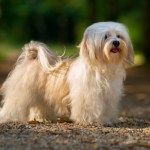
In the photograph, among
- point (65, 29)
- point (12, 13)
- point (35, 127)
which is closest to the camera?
point (35, 127)

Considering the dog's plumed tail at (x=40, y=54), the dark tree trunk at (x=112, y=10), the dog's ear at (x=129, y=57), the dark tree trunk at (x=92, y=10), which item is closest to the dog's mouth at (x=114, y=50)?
the dog's ear at (x=129, y=57)

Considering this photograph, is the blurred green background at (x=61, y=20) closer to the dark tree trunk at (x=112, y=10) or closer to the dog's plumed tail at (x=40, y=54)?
the dark tree trunk at (x=112, y=10)

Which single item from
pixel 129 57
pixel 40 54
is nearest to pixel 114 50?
pixel 129 57

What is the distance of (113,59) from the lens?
8.47 m

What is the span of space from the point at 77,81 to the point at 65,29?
43256 mm

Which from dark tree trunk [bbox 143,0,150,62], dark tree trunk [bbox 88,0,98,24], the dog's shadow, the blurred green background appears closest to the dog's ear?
the dog's shadow

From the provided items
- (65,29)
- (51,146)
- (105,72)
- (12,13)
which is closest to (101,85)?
(105,72)

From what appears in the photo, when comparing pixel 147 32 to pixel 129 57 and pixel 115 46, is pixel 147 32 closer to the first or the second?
pixel 129 57

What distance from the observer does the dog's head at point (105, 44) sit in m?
8.34

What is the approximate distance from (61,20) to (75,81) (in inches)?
1696

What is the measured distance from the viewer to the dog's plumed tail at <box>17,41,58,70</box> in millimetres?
8906

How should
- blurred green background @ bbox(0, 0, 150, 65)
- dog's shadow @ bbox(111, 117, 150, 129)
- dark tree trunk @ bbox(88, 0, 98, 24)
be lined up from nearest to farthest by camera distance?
dog's shadow @ bbox(111, 117, 150, 129), dark tree trunk @ bbox(88, 0, 98, 24), blurred green background @ bbox(0, 0, 150, 65)

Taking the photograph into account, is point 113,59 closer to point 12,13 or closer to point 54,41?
point 12,13

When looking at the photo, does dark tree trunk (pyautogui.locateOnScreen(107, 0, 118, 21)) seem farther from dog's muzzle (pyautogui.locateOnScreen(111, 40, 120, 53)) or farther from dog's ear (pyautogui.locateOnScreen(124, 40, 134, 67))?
dog's muzzle (pyautogui.locateOnScreen(111, 40, 120, 53))
